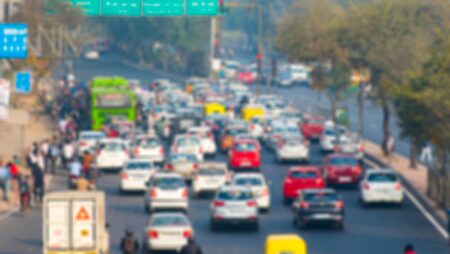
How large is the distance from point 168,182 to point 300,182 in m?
5.11

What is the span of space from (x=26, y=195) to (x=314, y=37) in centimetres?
3382

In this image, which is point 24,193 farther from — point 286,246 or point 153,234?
point 286,246

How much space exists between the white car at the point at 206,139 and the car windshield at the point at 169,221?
84.7 ft

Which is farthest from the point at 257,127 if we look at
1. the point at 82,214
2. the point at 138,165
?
the point at 82,214

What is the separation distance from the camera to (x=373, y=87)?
219 ft

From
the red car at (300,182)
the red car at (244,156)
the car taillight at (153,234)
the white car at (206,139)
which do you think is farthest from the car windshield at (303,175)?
the white car at (206,139)

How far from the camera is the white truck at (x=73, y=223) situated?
30.7 m

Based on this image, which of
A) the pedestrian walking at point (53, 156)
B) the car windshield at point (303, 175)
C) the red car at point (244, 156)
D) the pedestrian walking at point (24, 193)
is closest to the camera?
the pedestrian walking at point (24, 193)

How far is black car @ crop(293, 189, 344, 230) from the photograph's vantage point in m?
38.8

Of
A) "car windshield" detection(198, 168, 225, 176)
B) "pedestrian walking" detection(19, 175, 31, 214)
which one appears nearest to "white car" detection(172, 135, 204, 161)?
"car windshield" detection(198, 168, 225, 176)

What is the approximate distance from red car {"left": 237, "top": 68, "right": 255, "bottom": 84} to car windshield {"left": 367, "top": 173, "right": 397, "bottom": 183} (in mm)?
82335

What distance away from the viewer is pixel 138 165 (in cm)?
4834

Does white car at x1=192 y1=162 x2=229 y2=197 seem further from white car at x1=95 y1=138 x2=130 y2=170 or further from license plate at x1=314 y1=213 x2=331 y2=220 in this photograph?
license plate at x1=314 y1=213 x2=331 y2=220

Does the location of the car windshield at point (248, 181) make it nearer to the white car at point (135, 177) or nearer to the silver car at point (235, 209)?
the silver car at point (235, 209)
